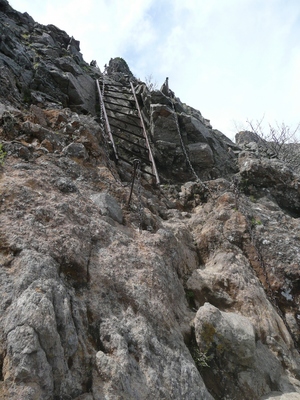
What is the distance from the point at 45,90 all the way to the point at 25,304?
927 cm

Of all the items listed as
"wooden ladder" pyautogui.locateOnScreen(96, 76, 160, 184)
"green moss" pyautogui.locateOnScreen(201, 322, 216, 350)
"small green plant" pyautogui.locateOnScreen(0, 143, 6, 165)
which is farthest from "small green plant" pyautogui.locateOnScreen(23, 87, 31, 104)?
"green moss" pyautogui.locateOnScreen(201, 322, 216, 350)

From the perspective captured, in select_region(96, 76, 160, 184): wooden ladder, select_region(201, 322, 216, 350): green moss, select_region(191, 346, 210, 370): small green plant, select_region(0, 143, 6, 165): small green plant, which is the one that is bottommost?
select_region(191, 346, 210, 370): small green plant

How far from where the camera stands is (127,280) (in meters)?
4.42

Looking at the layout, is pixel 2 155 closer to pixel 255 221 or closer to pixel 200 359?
pixel 200 359

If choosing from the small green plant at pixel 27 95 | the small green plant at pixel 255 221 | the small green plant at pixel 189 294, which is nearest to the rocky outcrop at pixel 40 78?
the small green plant at pixel 27 95

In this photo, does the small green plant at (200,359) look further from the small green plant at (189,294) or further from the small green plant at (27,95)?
the small green plant at (27,95)

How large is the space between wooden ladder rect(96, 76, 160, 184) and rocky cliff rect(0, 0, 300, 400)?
0.72 meters

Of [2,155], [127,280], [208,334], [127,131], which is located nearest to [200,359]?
[208,334]

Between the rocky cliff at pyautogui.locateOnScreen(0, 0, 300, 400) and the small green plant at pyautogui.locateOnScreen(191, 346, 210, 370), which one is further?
the small green plant at pyautogui.locateOnScreen(191, 346, 210, 370)

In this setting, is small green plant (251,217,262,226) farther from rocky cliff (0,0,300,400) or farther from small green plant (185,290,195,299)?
small green plant (185,290,195,299)

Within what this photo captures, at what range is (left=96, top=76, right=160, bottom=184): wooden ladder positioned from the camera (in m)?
9.15

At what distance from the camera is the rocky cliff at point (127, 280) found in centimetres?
324

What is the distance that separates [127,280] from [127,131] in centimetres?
579

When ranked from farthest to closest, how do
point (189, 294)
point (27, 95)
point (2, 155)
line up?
point (27, 95) → point (2, 155) → point (189, 294)
